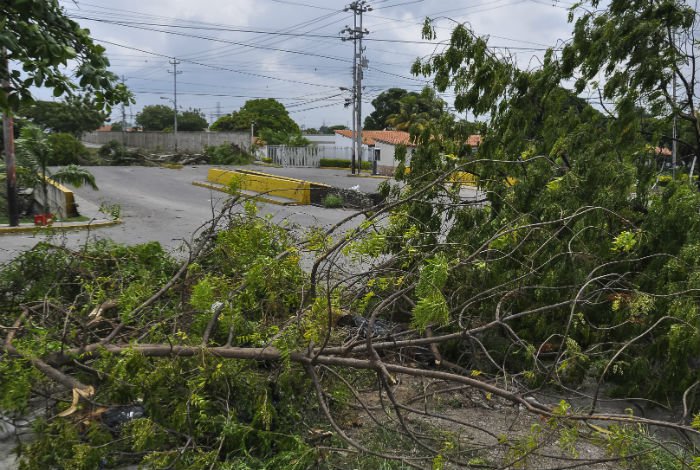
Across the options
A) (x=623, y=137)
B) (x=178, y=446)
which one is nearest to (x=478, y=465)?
(x=178, y=446)

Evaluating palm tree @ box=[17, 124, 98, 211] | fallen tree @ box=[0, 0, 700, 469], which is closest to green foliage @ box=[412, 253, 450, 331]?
fallen tree @ box=[0, 0, 700, 469]

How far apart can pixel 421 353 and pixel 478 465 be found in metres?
1.76

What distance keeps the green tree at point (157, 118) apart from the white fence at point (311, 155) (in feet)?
147

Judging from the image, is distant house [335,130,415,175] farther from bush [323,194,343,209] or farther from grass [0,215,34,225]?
grass [0,215,34,225]

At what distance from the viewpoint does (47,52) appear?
4289mm

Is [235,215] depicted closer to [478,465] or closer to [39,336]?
[39,336]

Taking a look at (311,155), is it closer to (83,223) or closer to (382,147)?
(382,147)

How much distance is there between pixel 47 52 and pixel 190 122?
87.7 m

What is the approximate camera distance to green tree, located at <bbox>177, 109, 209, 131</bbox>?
289 feet

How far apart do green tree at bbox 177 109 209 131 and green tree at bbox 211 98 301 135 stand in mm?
14042

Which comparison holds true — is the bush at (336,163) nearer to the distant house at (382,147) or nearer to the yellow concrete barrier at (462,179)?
the distant house at (382,147)

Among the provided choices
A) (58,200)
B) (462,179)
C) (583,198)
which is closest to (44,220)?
(462,179)

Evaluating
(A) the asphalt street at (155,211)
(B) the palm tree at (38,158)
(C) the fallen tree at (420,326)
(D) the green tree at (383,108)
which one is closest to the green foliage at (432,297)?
(C) the fallen tree at (420,326)

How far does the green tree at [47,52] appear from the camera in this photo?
4.29 m
